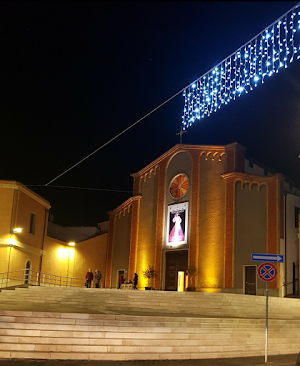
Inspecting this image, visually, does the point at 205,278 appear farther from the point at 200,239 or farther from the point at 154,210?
the point at 154,210

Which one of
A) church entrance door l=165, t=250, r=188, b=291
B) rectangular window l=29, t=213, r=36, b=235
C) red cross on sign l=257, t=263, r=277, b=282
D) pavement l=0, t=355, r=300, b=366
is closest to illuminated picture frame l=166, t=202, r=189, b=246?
church entrance door l=165, t=250, r=188, b=291

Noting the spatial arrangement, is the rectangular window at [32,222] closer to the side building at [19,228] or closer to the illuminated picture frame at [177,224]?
the side building at [19,228]

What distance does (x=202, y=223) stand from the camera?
27766 mm

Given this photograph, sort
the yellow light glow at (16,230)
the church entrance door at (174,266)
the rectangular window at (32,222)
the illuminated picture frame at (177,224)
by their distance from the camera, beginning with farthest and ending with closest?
1. the illuminated picture frame at (177,224)
2. the church entrance door at (174,266)
3. the rectangular window at (32,222)
4. the yellow light glow at (16,230)

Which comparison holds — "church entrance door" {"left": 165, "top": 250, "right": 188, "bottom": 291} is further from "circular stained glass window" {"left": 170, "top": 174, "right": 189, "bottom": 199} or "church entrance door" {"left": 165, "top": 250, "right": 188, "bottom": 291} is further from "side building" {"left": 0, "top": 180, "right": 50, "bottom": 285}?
"side building" {"left": 0, "top": 180, "right": 50, "bottom": 285}

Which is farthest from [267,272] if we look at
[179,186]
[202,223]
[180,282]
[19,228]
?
[179,186]

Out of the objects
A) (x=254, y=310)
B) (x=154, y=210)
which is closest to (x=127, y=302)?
(x=254, y=310)

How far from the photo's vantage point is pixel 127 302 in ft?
60.7

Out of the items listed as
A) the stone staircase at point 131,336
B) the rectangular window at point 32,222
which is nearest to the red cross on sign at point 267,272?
the stone staircase at point 131,336

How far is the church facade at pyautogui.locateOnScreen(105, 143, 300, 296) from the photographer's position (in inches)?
1001

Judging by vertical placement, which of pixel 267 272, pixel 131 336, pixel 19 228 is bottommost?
pixel 131 336

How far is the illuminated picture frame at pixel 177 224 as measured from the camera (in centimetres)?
2869

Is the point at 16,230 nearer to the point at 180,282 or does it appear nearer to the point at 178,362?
the point at 180,282

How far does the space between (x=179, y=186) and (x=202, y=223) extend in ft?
11.1
